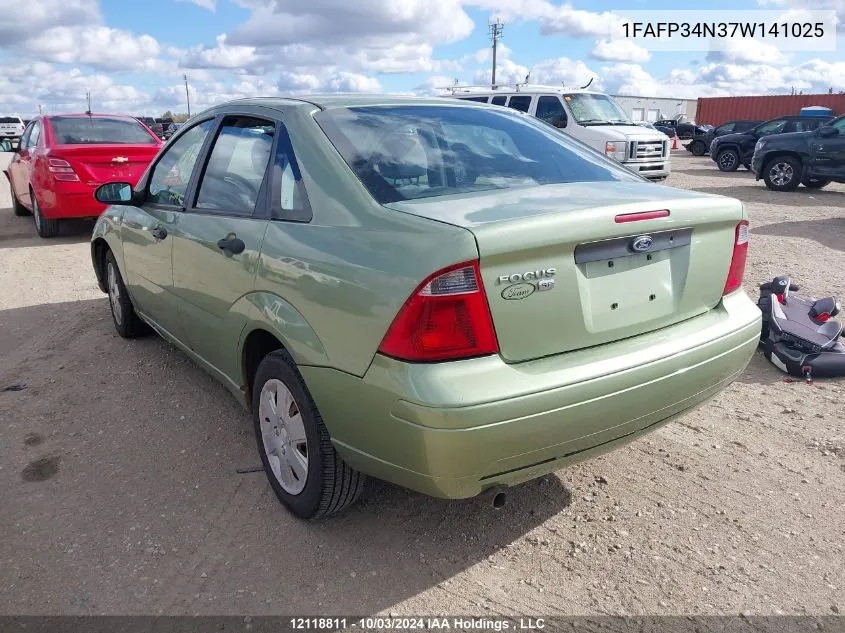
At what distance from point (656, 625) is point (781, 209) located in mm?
11538

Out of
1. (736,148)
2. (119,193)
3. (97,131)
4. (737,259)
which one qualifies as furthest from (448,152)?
(736,148)

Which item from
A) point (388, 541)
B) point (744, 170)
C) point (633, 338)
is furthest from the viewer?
point (744, 170)

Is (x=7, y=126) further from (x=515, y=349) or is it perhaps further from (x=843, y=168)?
(x=515, y=349)

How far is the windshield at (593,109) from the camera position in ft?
48.0

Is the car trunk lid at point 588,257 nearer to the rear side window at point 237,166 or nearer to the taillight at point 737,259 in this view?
the taillight at point 737,259

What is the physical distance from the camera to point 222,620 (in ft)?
7.93

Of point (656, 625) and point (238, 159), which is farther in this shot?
point (238, 159)

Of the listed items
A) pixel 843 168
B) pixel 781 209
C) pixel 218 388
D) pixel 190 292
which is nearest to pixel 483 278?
pixel 190 292

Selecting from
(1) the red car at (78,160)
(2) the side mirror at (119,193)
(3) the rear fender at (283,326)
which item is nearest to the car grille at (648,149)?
(1) the red car at (78,160)

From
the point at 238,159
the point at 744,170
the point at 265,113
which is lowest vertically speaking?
the point at 744,170

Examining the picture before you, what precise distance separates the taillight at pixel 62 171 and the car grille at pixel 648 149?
10.1 m

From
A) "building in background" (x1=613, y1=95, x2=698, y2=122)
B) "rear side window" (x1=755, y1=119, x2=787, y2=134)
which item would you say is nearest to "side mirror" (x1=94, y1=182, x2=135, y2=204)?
"rear side window" (x1=755, y1=119, x2=787, y2=134)

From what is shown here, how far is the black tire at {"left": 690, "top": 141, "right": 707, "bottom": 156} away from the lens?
29406 mm

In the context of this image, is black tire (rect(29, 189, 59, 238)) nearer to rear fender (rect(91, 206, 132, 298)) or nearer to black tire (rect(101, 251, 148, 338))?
rear fender (rect(91, 206, 132, 298))
